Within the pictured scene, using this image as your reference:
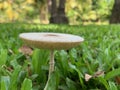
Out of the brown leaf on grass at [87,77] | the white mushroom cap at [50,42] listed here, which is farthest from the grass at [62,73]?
the white mushroom cap at [50,42]

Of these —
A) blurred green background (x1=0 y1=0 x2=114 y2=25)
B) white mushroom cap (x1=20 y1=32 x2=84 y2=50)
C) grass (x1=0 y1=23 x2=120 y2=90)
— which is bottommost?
blurred green background (x1=0 y1=0 x2=114 y2=25)

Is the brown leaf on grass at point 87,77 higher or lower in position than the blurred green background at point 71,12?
higher

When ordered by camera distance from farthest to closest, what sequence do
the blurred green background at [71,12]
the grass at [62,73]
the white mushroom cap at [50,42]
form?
the blurred green background at [71,12] < the grass at [62,73] < the white mushroom cap at [50,42]

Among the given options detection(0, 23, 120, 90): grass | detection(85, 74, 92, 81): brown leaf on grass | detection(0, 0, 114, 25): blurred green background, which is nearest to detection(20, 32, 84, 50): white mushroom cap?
detection(0, 23, 120, 90): grass

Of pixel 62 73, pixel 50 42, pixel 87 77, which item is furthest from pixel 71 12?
pixel 50 42

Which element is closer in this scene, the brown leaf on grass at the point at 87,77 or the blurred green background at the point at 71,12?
the brown leaf on grass at the point at 87,77

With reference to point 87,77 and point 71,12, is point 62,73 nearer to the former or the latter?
point 87,77

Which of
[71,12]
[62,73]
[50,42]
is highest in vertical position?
[50,42]

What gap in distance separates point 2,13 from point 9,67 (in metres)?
25.1

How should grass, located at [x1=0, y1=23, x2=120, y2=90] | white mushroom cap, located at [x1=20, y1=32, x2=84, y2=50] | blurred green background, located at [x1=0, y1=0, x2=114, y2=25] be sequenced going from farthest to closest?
blurred green background, located at [x1=0, y1=0, x2=114, y2=25] < grass, located at [x1=0, y1=23, x2=120, y2=90] < white mushroom cap, located at [x1=20, y1=32, x2=84, y2=50]

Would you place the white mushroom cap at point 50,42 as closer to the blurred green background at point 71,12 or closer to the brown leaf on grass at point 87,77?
the brown leaf on grass at point 87,77

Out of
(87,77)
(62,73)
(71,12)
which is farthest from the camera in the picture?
(71,12)

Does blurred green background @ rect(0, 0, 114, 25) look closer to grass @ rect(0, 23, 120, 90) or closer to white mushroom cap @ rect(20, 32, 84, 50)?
grass @ rect(0, 23, 120, 90)

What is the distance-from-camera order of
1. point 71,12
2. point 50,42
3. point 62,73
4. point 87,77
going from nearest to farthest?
point 50,42 → point 87,77 → point 62,73 → point 71,12
